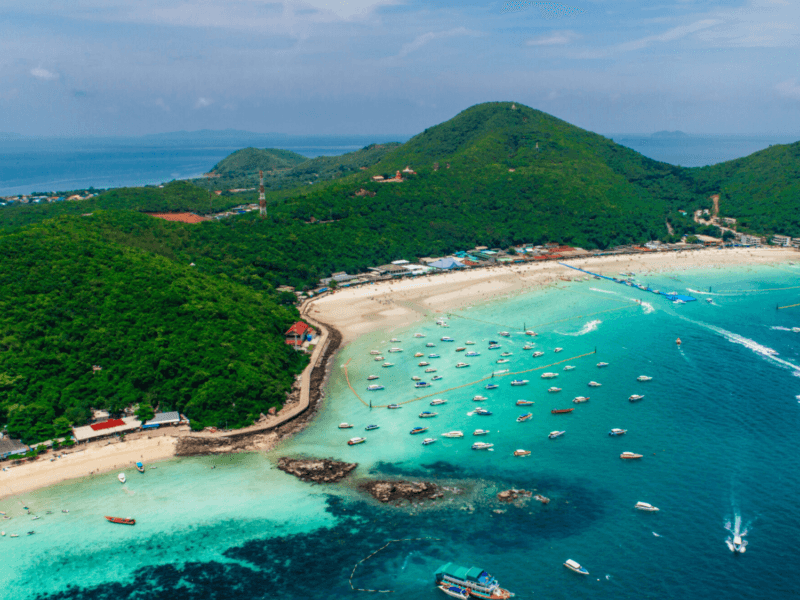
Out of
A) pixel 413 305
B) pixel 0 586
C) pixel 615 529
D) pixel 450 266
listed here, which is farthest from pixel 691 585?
pixel 450 266

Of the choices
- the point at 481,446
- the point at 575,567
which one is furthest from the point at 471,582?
the point at 481,446

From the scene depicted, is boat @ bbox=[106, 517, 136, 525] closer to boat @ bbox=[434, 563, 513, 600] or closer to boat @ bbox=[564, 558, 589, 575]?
boat @ bbox=[434, 563, 513, 600]


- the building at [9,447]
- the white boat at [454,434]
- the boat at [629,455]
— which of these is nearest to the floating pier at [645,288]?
the boat at [629,455]

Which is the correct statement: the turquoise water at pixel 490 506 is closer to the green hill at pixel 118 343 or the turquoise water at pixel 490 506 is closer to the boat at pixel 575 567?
the boat at pixel 575 567

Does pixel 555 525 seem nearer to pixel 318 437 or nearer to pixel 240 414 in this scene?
pixel 318 437

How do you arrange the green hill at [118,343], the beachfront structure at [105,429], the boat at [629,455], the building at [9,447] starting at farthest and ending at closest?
the green hill at [118,343] < the beachfront structure at [105,429] < the boat at [629,455] < the building at [9,447]

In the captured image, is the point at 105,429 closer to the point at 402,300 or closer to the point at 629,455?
the point at 629,455

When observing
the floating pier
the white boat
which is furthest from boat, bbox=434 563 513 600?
the floating pier
